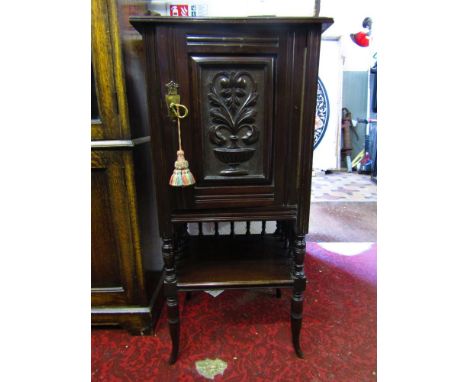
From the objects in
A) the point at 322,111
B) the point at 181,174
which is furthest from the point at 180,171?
the point at 322,111

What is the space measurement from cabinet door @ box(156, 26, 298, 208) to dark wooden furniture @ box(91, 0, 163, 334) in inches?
10.8

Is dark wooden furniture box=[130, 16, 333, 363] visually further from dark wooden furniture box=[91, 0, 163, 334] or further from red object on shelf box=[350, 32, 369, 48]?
red object on shelf box=[350, 32, 369, 48]

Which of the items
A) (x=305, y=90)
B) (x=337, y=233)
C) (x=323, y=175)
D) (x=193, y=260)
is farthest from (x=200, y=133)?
(x=323, y=175)

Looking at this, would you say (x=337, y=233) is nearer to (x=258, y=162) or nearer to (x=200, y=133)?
(x=258, y=162)

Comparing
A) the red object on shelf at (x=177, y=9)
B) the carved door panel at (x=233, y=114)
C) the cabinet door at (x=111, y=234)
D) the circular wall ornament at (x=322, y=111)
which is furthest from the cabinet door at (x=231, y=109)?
the circular wall ornament at (x=322, y=111)

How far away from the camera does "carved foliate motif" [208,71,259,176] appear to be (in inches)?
33.7

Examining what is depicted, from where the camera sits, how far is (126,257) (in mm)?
1163

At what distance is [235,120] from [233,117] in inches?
0.4

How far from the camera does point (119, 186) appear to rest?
3.57 ft

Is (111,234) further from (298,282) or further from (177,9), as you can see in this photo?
(177,9)

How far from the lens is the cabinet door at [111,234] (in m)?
1.07

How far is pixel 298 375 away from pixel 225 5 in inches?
73.5

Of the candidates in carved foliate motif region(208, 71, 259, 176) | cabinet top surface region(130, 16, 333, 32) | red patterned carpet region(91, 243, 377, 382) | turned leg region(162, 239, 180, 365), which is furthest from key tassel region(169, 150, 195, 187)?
red patterned carpet region(91, 243, 377, 382)

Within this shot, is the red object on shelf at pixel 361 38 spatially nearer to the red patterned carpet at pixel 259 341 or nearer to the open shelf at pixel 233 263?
the red patterned carpet at pixel 259 341
